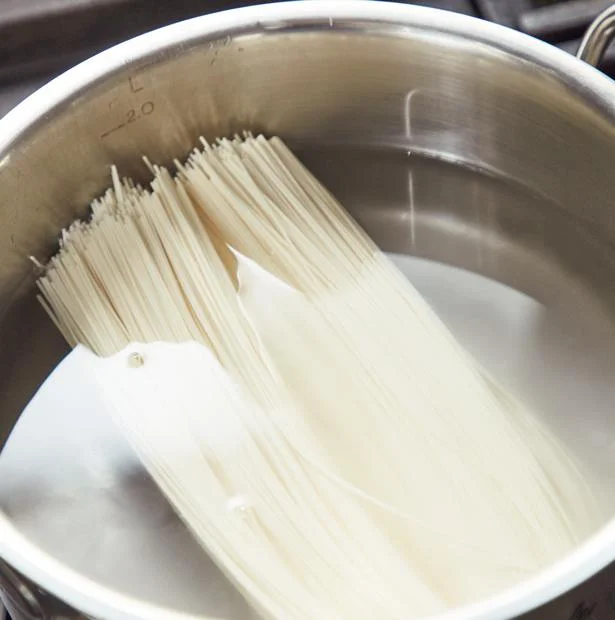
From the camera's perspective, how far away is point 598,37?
2.46 ft

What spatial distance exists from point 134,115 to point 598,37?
0.35 meters

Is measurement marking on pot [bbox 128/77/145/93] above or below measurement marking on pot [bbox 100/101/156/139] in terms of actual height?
above

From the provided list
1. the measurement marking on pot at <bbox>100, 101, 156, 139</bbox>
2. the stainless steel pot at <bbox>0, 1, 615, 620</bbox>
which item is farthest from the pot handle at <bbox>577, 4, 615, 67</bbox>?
the measurement marking on pot at <bbox>100, 101, 156, 139</bbox>

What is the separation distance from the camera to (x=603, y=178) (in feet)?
2.57

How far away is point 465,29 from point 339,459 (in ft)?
1.09

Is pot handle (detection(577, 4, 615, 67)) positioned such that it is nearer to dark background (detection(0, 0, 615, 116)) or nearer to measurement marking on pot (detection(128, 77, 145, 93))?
dark background (detection(0, 0, 615, 116))

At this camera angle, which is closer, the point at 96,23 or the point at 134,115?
the point at 134,115

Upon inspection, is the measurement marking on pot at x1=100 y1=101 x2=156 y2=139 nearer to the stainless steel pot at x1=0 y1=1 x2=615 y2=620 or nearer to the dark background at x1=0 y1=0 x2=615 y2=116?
the stainless steel pot at x1=0 y1=1 x2=615 y2=620

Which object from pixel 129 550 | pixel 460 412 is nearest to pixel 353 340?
pixel 460 412

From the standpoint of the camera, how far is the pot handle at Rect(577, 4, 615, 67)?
2.42 feet

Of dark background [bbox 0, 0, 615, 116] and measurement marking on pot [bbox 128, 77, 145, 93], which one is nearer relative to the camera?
measurement marking on pot [bbox 128, 77, 145, 93]

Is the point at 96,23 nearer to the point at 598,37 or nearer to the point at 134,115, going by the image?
the point at 134,115

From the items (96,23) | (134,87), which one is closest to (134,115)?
(134,87)

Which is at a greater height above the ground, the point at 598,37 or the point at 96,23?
the point at 96,23
